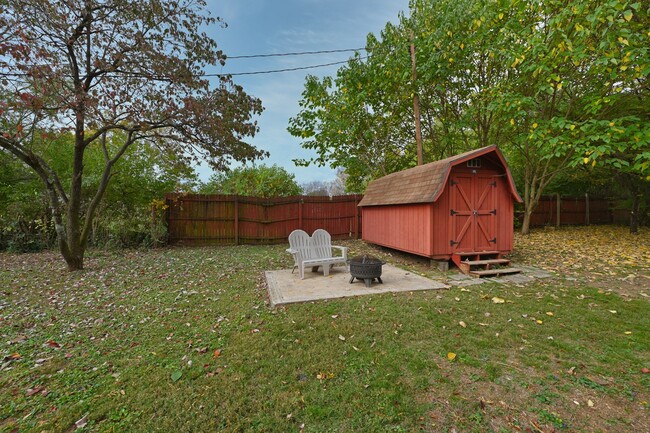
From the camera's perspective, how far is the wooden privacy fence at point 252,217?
10383 mm

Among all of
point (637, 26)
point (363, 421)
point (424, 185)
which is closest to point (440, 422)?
point (363, 421)

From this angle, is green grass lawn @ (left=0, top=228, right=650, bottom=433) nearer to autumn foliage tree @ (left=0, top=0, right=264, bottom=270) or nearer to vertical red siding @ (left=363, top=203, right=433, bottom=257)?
vertical red siding @ (left=363, top=203, right=433, bottom=257)

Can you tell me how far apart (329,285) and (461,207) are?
3.66 metres

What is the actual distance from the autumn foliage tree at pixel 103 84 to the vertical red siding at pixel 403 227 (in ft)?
15.0

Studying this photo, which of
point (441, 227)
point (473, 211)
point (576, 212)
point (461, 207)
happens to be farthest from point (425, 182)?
point (576, 212)

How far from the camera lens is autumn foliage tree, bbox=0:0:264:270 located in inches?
199

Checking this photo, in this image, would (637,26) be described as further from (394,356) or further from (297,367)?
(297,367)

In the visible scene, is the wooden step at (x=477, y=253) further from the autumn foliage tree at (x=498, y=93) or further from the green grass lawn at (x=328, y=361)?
the autumn foliage tree at (x=498, y=93)

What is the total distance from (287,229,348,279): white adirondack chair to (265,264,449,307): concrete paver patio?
0.25 metres

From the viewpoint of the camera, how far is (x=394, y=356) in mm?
2727

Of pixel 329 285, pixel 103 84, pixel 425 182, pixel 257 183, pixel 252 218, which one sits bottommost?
pixel 329 285

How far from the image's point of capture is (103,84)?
6.14 m

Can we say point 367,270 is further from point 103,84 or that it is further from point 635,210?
point 635,210

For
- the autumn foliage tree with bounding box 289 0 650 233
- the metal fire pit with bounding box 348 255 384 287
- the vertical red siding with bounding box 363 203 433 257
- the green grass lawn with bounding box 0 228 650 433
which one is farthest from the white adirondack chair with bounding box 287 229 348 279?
the autumn foliage tree with bounding box 289 0 650 233
